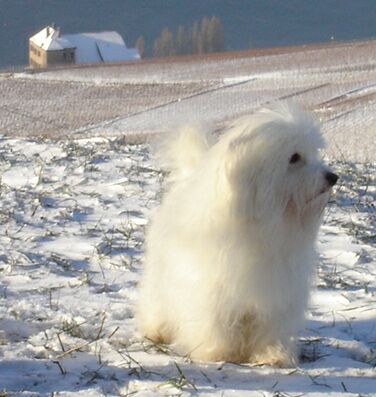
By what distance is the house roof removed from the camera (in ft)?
99.6

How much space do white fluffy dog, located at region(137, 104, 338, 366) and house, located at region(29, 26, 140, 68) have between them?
26.4 metres

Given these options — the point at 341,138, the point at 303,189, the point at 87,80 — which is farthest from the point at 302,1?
the point at 303,189

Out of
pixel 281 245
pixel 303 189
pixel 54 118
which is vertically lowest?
pixel 54 118

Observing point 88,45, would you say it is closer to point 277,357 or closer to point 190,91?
point 190,91

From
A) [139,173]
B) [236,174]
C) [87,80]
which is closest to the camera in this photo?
[236,174]

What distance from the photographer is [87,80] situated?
46.6 ft

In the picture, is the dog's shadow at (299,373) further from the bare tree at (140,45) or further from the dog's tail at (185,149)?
the bare tree at (140,45)

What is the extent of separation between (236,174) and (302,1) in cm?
4187

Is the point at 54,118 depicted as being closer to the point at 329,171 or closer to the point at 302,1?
the point at 329,171

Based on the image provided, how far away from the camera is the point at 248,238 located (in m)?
3.21

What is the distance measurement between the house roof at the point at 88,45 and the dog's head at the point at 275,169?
27.2 m

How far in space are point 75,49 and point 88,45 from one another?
32.9 inches

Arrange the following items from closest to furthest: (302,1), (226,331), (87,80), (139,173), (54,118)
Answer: (226,331)
(139,173)
(54,118)
(87,80)
(302,1)

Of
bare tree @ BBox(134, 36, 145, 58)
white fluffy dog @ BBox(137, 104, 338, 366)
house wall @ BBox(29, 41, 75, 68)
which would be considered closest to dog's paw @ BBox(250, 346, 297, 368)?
white fluffy dog @ BBox(137, 104, 338, 366)
